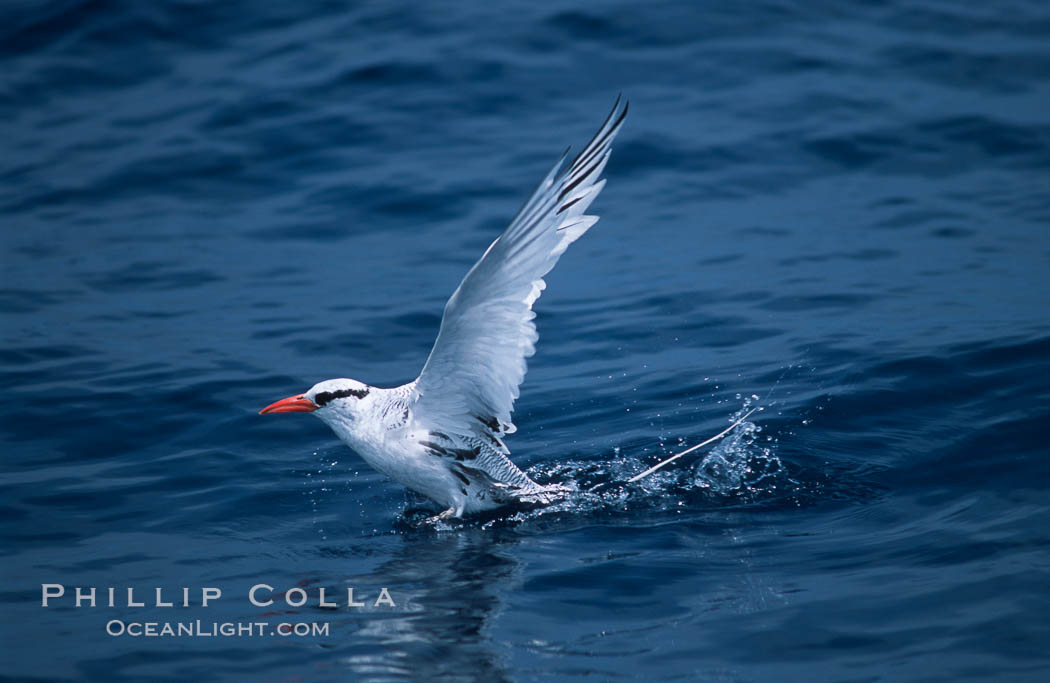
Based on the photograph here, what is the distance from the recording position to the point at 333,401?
727 cm

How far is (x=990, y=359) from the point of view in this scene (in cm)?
866

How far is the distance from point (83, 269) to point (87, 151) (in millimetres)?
3373

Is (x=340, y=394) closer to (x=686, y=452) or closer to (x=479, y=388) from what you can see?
(x=479, y=388)

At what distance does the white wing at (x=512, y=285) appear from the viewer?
623cm

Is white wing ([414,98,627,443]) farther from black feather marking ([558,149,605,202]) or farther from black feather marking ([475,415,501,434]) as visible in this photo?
black feather marking ([475,415,501,434])

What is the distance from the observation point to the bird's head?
7227 millimetres

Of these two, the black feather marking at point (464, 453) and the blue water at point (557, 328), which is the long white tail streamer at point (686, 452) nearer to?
the blue water at point (557, 328)

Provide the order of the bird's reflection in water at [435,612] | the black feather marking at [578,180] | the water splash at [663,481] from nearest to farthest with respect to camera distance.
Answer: the bird's reflection in water at [435,612], the black feather marking at [578,180], the water splash at [663,481]

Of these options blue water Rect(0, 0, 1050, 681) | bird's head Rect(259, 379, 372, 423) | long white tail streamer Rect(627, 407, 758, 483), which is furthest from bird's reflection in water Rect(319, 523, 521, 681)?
long white tail streamer Rect(627, 407, 758, 483)

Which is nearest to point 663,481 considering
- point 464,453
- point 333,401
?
point 464,453

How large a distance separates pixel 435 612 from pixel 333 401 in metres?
2.02

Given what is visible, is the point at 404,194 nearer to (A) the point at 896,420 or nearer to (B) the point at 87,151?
(B) the point at 87,151

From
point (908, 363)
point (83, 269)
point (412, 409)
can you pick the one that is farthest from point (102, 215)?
point (908, 363)

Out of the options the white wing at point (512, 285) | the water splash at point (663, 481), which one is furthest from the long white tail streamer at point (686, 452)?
the white wing at point (512, 285)
